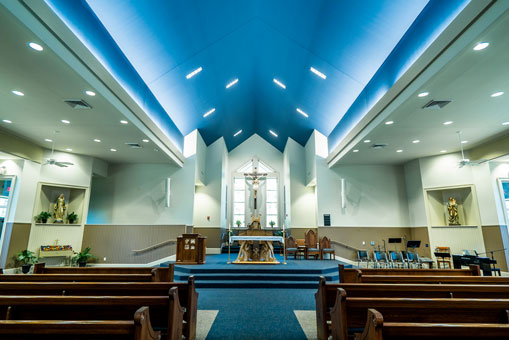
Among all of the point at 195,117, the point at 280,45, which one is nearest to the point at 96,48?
the point at 280,45

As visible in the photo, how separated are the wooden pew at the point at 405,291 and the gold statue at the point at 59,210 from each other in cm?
840

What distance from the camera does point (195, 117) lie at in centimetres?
952

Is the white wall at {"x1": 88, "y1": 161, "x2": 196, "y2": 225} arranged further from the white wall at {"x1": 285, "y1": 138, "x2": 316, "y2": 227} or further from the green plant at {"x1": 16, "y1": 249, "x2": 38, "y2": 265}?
the white wall at {"x1": 285, "y1": 138, "x2": 316, "y2": 227}

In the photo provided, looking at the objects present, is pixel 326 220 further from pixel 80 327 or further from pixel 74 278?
pixel 80 327

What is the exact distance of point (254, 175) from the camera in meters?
11.2

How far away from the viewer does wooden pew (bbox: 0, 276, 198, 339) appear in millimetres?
2516

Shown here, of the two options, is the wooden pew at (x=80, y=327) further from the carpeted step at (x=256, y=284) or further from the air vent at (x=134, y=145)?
the air vent at (x=134, y=145)

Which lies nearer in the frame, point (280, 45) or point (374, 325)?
point (374, 325)

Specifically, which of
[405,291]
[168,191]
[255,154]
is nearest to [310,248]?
[168,191]

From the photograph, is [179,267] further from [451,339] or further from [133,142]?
[451,339]

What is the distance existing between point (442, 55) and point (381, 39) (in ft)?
5.46

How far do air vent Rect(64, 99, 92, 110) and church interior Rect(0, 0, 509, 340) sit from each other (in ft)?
0.07

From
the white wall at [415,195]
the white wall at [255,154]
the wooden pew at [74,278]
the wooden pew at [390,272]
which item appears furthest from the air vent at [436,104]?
the white wall at [255,154]

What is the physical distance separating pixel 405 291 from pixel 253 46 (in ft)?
22.1
